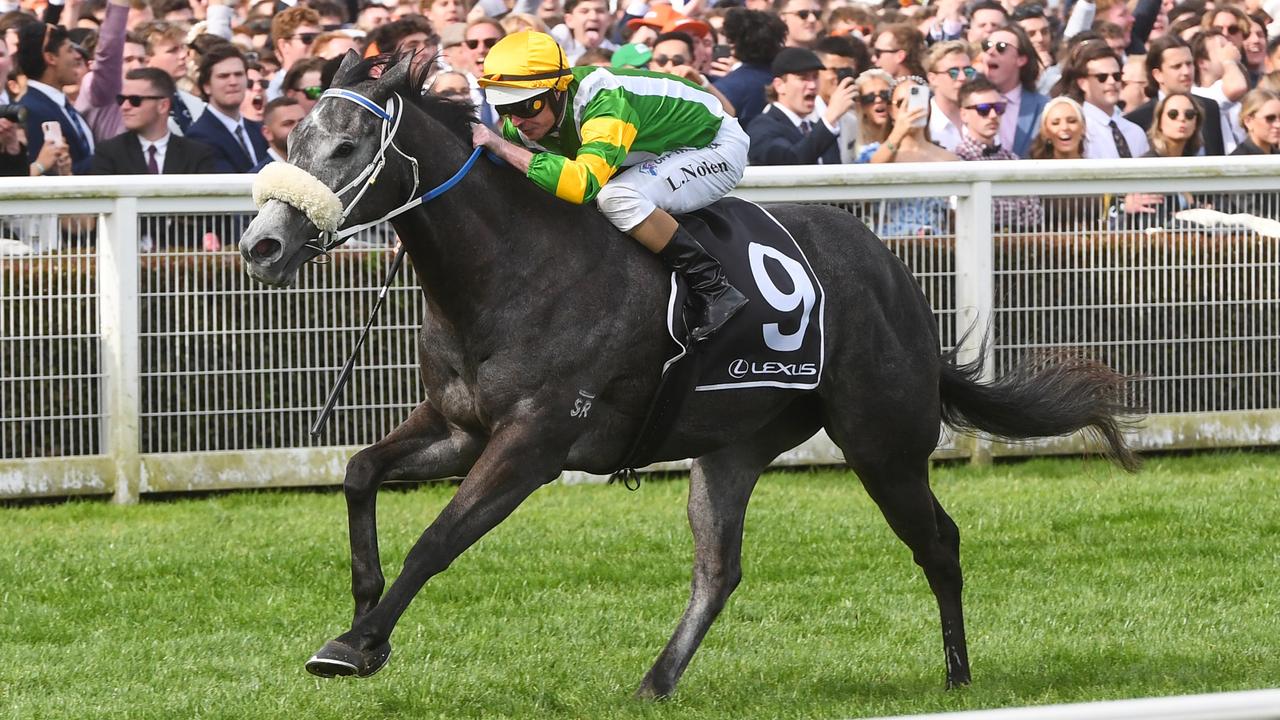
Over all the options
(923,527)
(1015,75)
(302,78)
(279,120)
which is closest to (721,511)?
(923,527)

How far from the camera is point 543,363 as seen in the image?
4.73 m

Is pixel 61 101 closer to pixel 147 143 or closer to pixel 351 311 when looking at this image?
pixel 147 143

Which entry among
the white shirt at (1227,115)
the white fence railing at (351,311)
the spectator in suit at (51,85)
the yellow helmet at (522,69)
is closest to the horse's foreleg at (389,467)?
the yellow helmet at (522,69)

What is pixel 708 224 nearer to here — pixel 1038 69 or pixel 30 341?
pixel 30 341

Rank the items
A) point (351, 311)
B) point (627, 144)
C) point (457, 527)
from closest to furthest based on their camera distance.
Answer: point (457, 527)
point (627, 144)
point (351, 311)

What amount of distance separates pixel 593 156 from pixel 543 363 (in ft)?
1.72

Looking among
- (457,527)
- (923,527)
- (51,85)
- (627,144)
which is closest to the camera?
(457,527)

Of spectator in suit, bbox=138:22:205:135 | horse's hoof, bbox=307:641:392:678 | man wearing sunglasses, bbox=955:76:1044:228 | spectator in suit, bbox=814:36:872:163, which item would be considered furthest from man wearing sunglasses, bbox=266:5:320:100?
horse's hoof, bbox=307:641:392:678

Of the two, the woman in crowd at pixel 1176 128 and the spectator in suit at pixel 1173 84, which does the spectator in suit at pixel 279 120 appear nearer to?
the woman in crowd at pixel 1176 128

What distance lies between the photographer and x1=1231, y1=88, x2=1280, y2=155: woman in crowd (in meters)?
10.5

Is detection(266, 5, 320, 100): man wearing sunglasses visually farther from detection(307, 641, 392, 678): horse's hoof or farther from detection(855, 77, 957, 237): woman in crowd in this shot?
detection(307, 641, 392, 678): horse's hoof

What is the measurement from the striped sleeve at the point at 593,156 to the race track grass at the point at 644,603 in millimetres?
1393

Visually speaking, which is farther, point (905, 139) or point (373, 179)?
point (905, 139)

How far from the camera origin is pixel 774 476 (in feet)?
29.1
